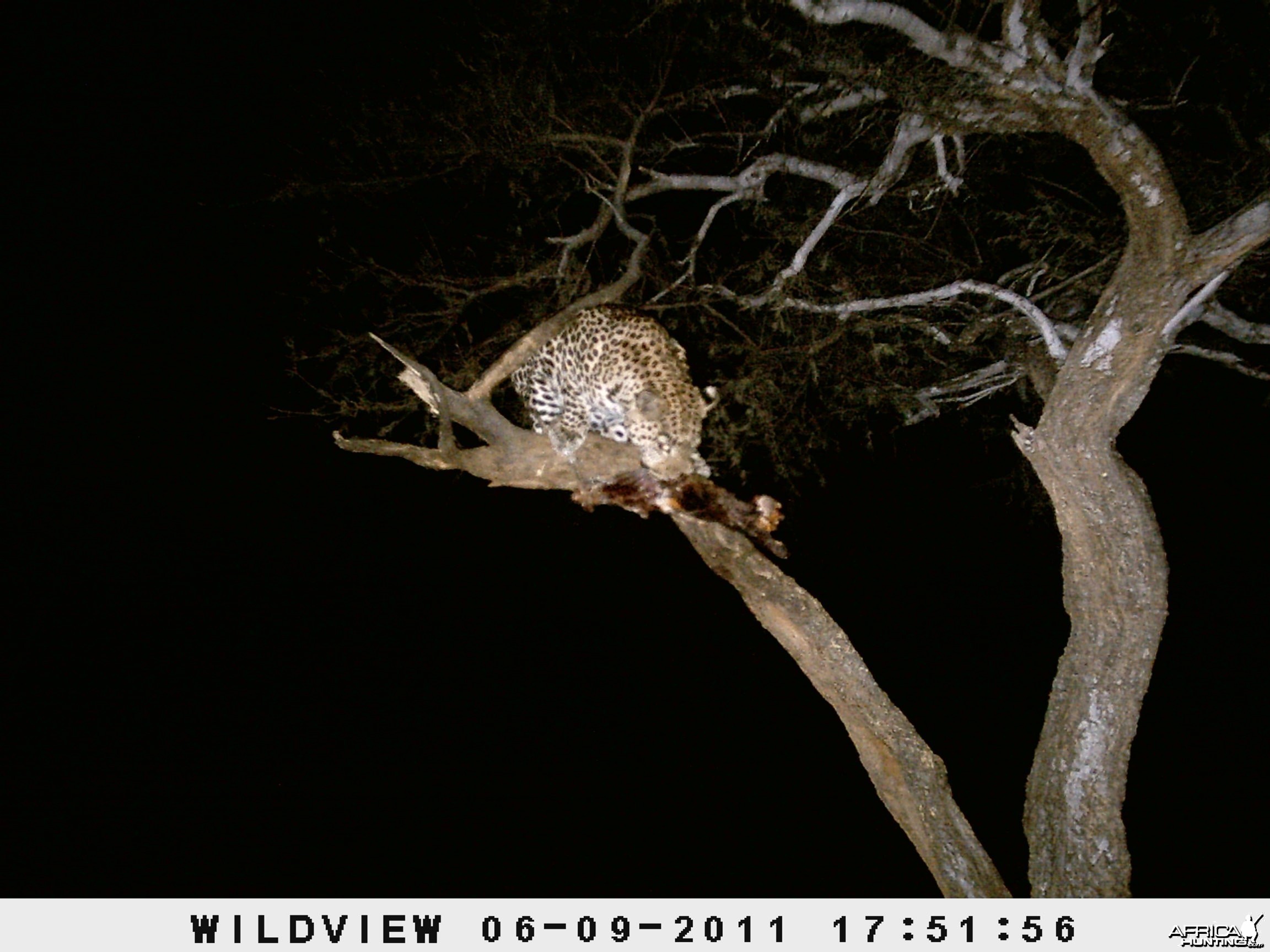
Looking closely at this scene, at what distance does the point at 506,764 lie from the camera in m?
12.3

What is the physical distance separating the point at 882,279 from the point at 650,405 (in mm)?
1789

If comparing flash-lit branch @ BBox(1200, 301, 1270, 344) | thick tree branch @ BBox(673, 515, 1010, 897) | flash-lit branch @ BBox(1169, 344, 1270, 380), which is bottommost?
thick tree branch @ BBox(673, 515, 1010, 897)

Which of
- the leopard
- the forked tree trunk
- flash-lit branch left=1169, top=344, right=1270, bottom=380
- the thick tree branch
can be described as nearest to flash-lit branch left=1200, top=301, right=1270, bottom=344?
flash-lit branch left=1169, top=344, right=1270, bottom=380

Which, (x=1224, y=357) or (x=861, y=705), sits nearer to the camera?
(x=861, y=705)

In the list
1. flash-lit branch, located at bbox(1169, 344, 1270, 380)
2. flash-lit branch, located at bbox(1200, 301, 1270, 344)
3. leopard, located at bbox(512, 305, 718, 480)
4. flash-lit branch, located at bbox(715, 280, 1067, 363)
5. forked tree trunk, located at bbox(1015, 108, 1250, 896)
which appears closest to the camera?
forked tree trunk, located at bbox(1015, 108, 1250, 896)

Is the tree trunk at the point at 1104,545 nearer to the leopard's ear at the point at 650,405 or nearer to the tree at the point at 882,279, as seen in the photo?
the tree at the point at 882,279

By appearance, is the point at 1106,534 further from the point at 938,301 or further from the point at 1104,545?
the point at 938,301

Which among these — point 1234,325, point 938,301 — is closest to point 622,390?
point 938,301

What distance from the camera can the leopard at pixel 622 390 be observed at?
5645mm

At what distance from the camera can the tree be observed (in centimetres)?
402

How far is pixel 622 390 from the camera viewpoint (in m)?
6.05

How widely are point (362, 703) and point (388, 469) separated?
3135 mm

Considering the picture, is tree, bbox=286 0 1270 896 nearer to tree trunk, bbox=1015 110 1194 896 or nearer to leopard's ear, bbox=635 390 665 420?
tree trunk, bbox=1015 110 1194 896

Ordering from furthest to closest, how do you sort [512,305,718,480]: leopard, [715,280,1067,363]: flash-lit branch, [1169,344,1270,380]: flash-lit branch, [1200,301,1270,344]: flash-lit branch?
[512,305,718,480]: leopard, [1169,344,1270,380]: flash-lit branch, [1200,301,1270,344]: flash-lit branch, [715,280,1067,363]: flash-lit branch
